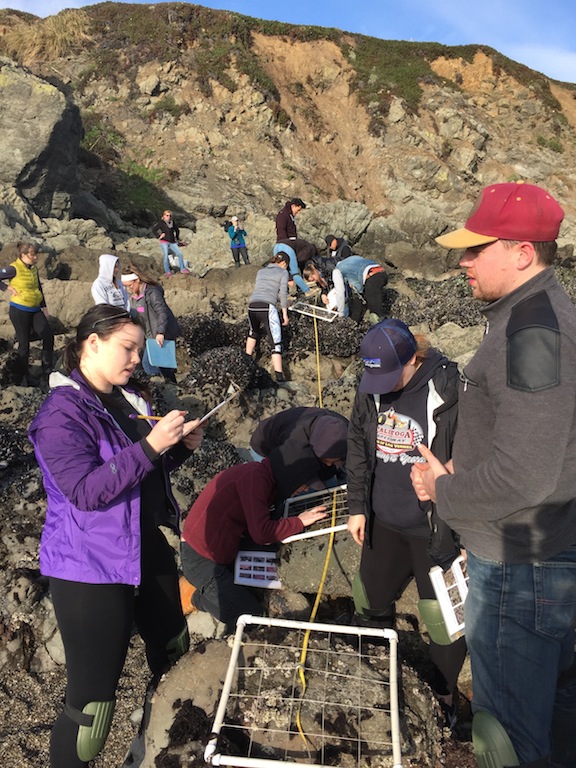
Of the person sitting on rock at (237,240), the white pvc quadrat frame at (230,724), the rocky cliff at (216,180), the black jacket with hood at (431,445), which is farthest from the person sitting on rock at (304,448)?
the person sitting on rock at (237,240)

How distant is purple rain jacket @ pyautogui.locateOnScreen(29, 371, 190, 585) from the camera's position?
2.21m

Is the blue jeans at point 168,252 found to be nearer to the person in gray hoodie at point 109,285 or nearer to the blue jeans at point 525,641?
the person in gray hoodie at point 109,285

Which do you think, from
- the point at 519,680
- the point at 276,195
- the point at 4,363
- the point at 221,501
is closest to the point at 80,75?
the point at 276,195

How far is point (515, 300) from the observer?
1.79 metres

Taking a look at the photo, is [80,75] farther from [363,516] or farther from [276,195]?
[363,516]

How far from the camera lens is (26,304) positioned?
721 cm

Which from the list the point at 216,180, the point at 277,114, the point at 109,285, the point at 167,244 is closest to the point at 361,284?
the point at 109,285

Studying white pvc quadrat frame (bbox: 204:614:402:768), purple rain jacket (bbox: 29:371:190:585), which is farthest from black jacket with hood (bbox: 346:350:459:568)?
purple rain jacket (bbox: 29:371:190:585)

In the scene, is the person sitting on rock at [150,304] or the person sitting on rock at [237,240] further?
the person sitting on rock at [237,240]

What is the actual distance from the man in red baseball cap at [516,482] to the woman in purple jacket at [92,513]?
1.28 m

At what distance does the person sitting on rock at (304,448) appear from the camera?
3.96 metres

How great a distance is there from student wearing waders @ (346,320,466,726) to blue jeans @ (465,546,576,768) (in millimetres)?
661

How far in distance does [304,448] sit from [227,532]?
878mm

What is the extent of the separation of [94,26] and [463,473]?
34.2 meters
